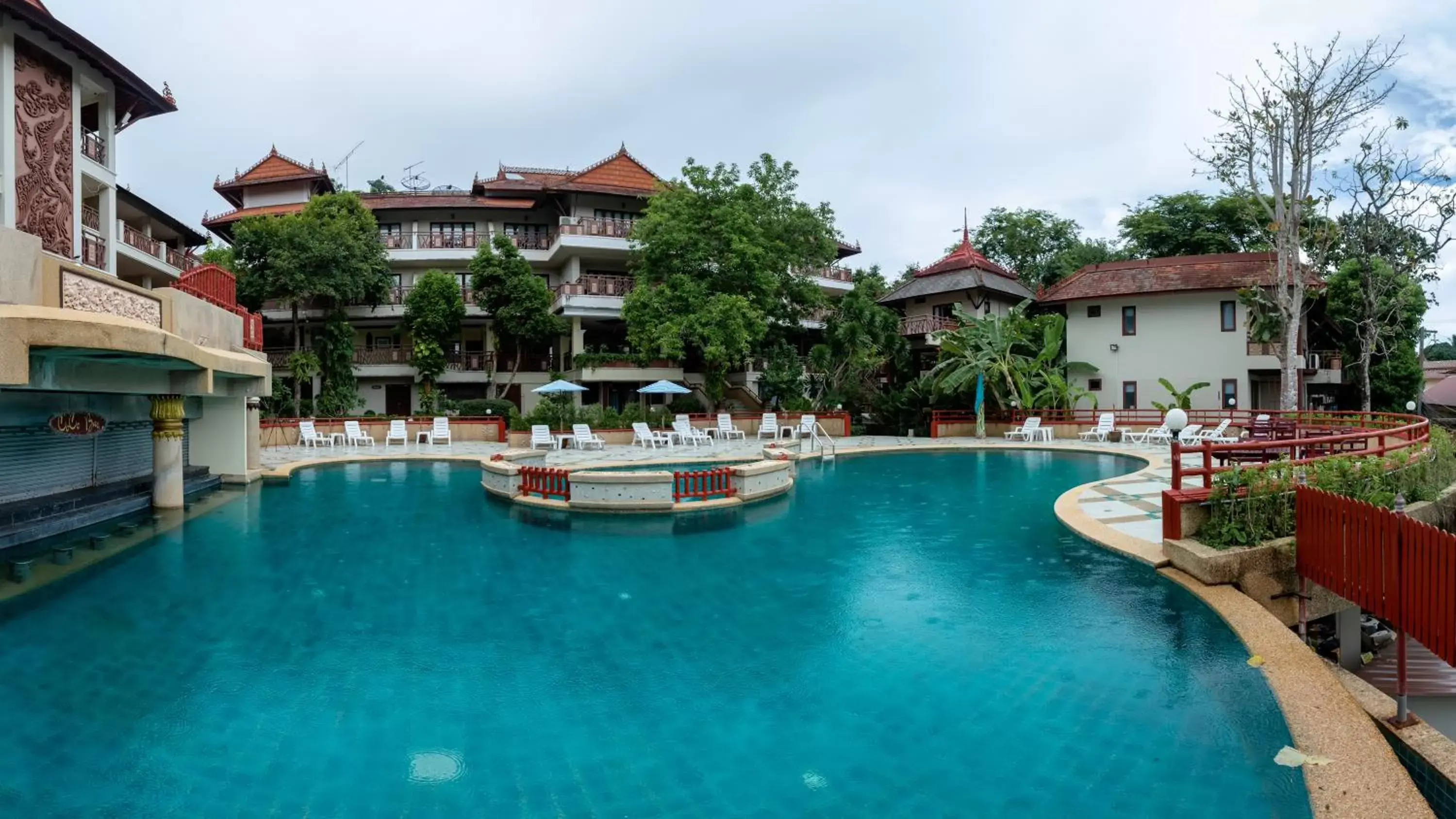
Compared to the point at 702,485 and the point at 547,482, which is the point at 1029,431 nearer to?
the point at 702,485

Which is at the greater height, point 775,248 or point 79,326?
point 775,248

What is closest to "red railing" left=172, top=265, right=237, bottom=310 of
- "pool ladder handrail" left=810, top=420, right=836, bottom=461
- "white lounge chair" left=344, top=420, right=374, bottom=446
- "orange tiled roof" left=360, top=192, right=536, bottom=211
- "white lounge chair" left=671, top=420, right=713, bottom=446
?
"white lounge chair" left=344, top=420, right=374, bottom=446

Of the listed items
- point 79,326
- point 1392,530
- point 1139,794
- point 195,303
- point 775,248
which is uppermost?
point 775,248

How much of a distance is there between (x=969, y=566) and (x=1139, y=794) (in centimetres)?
543

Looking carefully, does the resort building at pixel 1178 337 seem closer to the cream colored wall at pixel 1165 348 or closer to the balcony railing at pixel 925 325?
the cream colored wall at pixel 1165 348

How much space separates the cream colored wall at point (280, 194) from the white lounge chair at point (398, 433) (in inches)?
752

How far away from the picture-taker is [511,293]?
31078 millimetres

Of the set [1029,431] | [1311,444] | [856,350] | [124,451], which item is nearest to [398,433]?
[124,451]

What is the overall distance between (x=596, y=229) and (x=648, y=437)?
12.5 metres

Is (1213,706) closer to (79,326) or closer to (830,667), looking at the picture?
(830,667)

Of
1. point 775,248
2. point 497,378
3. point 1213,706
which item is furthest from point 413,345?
point 1213,706

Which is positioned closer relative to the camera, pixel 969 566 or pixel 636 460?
pixel 969 566

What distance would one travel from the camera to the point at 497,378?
35.1 meters

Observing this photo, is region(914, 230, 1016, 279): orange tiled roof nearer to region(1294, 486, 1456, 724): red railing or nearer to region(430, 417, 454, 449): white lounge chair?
region(430, 417, 454, 449): white lounge chair
